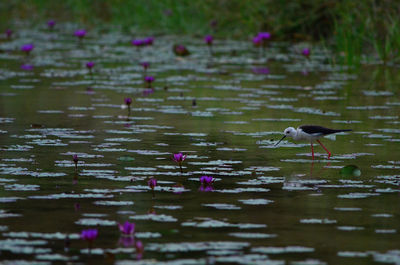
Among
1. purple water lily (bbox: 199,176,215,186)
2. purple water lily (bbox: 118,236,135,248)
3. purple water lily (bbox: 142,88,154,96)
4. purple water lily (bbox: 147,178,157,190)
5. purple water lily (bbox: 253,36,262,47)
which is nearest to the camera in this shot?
purple water lily (bbox: 118,236,135,248)

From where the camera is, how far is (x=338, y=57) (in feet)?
46.6

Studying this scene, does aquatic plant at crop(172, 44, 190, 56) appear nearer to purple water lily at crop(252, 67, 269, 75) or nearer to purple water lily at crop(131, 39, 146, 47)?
purple water lily at crop(131, 39, 146, 47)

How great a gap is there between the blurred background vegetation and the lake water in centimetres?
77

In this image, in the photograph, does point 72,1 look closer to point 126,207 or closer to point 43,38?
point 43,38

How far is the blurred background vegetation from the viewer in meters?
14.2

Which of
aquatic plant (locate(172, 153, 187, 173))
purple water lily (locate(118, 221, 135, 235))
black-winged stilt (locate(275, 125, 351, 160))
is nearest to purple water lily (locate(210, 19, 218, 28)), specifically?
black-winged stilt (locate(275, 125, 351, 160))

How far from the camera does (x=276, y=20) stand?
57.2 feet

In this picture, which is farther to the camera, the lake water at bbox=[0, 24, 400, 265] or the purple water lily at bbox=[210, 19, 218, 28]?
the purple water lily at bbox=[210, 19, 218, 28]

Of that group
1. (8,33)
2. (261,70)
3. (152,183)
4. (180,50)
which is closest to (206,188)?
(152,183)

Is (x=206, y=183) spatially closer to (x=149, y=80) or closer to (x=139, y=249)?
(x=139, y=249)

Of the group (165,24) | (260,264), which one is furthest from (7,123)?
(165,24)

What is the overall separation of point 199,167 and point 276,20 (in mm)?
11041

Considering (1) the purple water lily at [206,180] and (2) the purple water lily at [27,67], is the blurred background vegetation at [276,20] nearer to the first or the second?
(2) the purple water lily at [27,67]

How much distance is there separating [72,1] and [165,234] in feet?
79.0
